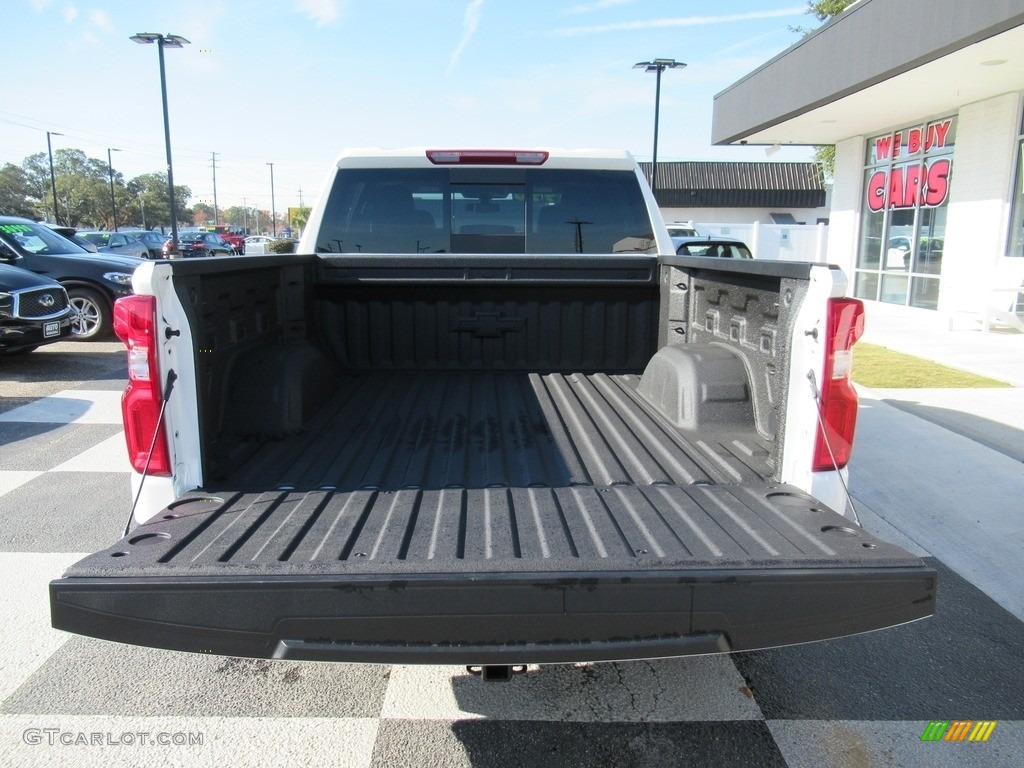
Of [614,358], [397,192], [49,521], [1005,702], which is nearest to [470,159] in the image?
[397,192]

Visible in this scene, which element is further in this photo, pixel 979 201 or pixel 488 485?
pixel 979 201

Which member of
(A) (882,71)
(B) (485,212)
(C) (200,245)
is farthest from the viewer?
(C) (200,245)

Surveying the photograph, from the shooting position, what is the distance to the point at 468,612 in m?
1.87

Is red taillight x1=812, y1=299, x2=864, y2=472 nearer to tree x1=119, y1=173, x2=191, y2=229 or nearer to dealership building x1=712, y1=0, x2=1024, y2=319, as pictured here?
dealership building x1=712, y1=0, x2=1024, y2=319

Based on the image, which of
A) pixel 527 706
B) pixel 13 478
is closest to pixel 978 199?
pixel 527 706

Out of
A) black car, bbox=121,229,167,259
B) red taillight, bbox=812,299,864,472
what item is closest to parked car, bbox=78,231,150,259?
black car, bbox=121,229,167,259

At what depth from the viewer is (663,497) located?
A: 2.47m

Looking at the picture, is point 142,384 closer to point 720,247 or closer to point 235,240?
point 720,247

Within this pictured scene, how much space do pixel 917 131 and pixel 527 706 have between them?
16.1 metres

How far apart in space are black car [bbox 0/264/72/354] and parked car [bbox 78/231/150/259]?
1511 cm

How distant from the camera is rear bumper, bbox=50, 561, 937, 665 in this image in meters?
1.86

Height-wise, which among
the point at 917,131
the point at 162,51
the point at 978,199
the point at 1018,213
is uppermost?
the point at 162,51

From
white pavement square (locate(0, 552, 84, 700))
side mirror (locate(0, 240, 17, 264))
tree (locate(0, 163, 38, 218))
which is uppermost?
tree (locate(0, 163, 38, 218))

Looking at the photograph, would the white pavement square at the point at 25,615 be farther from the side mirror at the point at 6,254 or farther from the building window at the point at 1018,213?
the building window at the point at 1018,213
